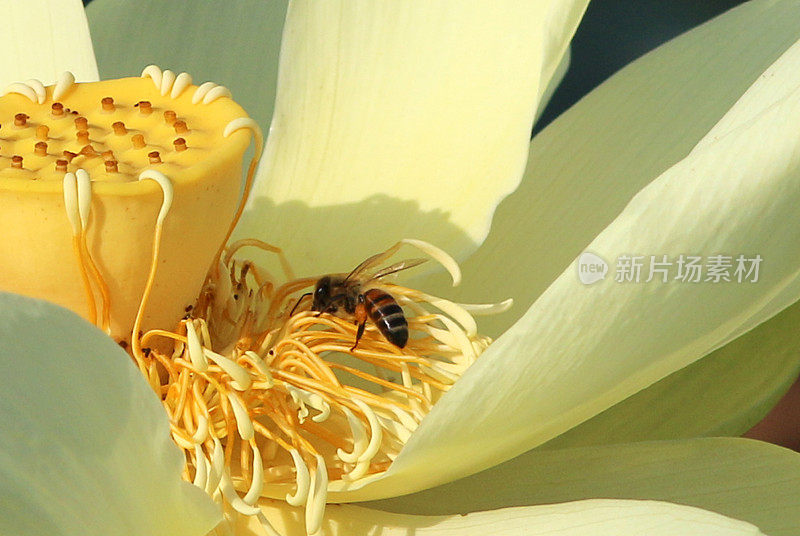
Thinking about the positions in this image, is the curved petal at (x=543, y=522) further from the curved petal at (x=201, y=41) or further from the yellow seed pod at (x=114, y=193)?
the curved petal at (x=201, y=41)

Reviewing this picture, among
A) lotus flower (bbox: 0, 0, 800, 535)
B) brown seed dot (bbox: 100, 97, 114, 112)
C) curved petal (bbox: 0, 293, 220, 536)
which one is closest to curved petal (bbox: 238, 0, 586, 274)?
lotus flower (bbox: 0, 0, 800, 535)

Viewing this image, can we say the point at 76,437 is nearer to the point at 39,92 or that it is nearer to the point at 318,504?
the point at 318,504

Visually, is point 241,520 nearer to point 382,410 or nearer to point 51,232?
point 382,410

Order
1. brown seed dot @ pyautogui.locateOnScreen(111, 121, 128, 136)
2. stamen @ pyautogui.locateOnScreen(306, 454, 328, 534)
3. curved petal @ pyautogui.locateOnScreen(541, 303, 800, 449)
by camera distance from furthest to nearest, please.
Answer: curved petal @ pyautogui.locateOnScreen(541, 303, 800, 449), brown seed dot @ pyautogui.locateOnScreen(111, 121, 128, 136), stamen @ pyautogui.locateOnScreen(306, 454, 328, 534)

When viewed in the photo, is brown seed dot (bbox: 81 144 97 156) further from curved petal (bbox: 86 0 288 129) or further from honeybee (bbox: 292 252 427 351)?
curved petal (bbox: 86 0 288 129)

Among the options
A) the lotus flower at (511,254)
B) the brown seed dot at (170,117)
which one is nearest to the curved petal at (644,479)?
the lotus flower at (511,254)

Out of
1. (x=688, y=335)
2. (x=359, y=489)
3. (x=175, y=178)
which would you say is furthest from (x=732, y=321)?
(x=175, y=178)

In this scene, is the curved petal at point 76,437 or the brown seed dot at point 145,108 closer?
the curved petal at point 76,437

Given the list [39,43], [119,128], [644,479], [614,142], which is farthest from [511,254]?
[39,43]
